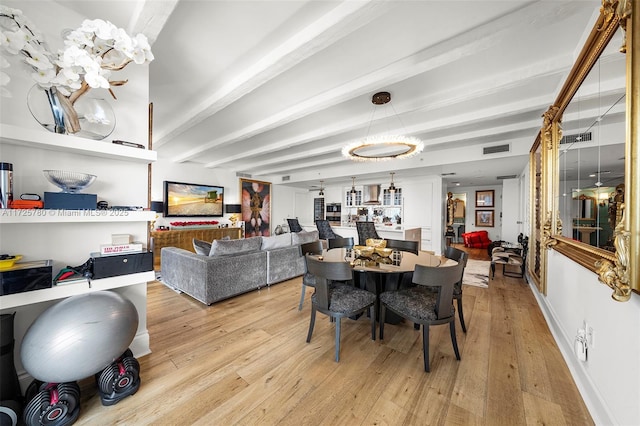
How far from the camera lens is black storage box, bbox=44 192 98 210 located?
56.1 inches

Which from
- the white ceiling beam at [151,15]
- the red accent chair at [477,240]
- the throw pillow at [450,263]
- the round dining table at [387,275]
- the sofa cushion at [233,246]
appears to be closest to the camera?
the white ceiling beam at [151,15]

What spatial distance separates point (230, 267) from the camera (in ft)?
10.3

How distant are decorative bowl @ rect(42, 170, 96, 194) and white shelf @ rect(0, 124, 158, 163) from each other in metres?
0.17

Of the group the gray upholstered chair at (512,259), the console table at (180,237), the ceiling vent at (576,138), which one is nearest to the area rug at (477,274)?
the gray upholstered chair at (512,259)

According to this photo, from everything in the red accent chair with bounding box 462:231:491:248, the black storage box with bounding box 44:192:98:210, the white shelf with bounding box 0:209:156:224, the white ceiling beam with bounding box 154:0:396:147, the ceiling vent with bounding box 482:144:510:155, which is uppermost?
the white ceiling beam with bounding box 154:0:396:147

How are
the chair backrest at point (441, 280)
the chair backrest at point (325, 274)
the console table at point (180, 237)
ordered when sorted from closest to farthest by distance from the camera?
the chair backrest at point (441, 280) < the chair backrest at point (325, 274) < the console table at point (180, 237)

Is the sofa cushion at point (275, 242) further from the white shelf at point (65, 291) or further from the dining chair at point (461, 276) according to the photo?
the dining chair at point (461, 276)

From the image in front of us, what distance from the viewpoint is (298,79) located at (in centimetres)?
249

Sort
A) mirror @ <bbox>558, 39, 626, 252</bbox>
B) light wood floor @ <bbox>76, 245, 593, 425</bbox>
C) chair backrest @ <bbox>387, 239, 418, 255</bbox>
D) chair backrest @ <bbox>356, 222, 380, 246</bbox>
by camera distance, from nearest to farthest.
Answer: mirror @ <bbox>558, 39, 626, 252</bbox>, light wood floor @ <bbox>76, 245, 593, 425</bbox>, chair backrest @ <bbox>387, 239, 418, 255</bbox>, chair backrest @ <bbox>356, 222, 380, 246</bbox>

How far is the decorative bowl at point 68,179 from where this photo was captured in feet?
4.86

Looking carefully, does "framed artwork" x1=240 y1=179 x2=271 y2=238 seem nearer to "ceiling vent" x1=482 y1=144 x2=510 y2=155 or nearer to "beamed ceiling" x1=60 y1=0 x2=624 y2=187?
"beamed ceiling" x1=60 y1=0 x2=624 y2=187

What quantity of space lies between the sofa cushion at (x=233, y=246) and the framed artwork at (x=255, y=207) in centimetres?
465

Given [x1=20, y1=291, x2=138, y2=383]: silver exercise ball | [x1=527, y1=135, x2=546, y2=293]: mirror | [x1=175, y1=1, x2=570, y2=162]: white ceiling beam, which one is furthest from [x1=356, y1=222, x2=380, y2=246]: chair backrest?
[x1=20, y1=291, x2=138, y2=383]: silver exercise ball

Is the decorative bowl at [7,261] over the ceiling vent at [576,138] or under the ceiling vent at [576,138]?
under
